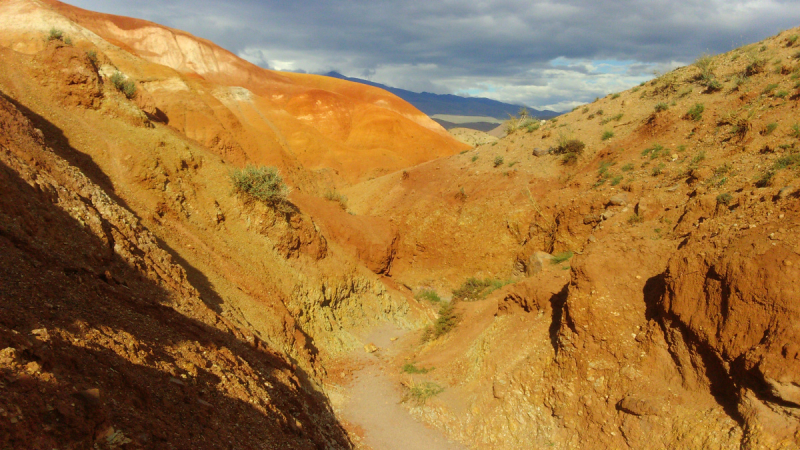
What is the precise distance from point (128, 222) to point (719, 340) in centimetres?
1055

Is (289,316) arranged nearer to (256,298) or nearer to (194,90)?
(256,298)

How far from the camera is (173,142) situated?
12391mm

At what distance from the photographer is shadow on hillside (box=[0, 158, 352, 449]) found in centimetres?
306

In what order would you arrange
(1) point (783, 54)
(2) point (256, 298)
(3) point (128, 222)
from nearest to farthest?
(3) point (128, 222) → (2) point (256, 298) → (1) point (783, 54)

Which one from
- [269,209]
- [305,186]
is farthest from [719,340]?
[305,186]

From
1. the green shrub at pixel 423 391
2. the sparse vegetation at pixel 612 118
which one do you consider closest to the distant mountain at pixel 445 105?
the sparse vegetation at pixel 612 118

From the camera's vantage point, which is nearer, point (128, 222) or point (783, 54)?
point (128, 222)

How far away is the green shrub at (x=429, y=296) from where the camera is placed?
61.8 ft

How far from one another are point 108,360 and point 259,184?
30.9 feet

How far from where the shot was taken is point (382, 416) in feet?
33.3

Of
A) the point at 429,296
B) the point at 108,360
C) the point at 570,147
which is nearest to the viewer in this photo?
the point at 108,360

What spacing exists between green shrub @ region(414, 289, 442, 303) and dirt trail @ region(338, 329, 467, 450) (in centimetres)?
627

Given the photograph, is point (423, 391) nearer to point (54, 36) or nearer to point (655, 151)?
point (655, 151)

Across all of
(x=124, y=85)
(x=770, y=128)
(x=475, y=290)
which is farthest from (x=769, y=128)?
(x=124, y=85)
